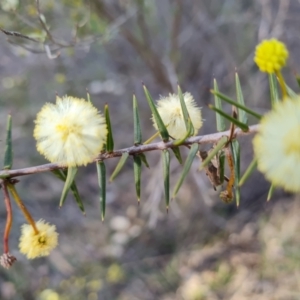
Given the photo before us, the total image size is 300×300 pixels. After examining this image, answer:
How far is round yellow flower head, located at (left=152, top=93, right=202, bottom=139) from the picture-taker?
1.25 metres

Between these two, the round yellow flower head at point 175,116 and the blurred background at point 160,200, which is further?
the blurred background at point 160,200

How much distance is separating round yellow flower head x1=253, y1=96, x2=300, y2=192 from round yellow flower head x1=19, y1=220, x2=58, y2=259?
28.3 inches

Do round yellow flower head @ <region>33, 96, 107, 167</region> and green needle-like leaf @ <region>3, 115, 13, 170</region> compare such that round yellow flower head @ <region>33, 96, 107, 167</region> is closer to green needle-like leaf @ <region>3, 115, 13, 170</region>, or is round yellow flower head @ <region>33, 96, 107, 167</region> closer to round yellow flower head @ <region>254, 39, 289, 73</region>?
green needle-like leaf @ <region>3, 115, 13, 170</region>

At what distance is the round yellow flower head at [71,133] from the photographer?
1.06m

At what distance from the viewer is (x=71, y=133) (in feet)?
3.68

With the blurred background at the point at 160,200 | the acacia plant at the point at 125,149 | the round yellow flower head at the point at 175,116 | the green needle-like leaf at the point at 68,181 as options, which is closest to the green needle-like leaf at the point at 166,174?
the acacia plant at the point at 125,149

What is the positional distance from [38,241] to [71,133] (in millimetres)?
377

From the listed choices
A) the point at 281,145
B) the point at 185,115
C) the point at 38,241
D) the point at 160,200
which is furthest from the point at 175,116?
the point at 160,200

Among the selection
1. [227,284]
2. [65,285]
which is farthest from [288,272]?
[65,285]

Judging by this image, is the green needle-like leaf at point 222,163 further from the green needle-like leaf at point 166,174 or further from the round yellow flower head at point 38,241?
the round yellow flower head at point 38,241

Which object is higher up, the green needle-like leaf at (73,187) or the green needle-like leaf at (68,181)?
the green needle-like leaf at (73,187)

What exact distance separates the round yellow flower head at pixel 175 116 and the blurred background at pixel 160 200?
7.39 ft

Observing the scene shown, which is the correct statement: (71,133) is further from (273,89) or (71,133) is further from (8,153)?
(273,89)

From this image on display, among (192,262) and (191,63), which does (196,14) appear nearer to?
(191,63)
